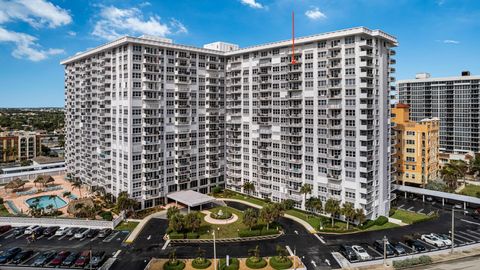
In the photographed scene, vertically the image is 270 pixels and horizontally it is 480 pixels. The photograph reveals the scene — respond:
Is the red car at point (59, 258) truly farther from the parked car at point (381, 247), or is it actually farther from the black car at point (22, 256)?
the parked car at point (381, 247)

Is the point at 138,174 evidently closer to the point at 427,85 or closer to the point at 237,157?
the point at 237,157

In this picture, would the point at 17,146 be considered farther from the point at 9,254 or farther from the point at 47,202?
the point at 9,254

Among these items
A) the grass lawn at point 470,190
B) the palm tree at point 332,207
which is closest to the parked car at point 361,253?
the palm tree at point 332,207

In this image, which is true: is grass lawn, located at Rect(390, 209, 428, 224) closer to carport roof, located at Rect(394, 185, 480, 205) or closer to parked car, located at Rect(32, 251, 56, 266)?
carport roof, located at Rect(394, 185, 480, 205)

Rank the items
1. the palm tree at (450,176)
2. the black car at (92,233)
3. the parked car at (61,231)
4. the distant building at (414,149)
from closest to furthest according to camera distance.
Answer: the black car at (92,233) < the parked car at (61,231) < the palm tree at (450,176) < the distant building at (414,149)

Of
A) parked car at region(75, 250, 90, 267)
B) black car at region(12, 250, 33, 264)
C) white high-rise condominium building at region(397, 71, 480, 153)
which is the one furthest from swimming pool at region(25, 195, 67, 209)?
white high-rise condominium building at region(397, 71, 480, 153)

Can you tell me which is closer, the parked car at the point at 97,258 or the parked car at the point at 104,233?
the parked car at the point at 97,258

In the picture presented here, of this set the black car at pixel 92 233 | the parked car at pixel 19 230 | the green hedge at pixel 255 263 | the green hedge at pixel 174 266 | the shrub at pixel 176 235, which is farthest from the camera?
the parked car at pixel 19 230

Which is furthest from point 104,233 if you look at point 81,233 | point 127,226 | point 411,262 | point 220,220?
point 411,262
